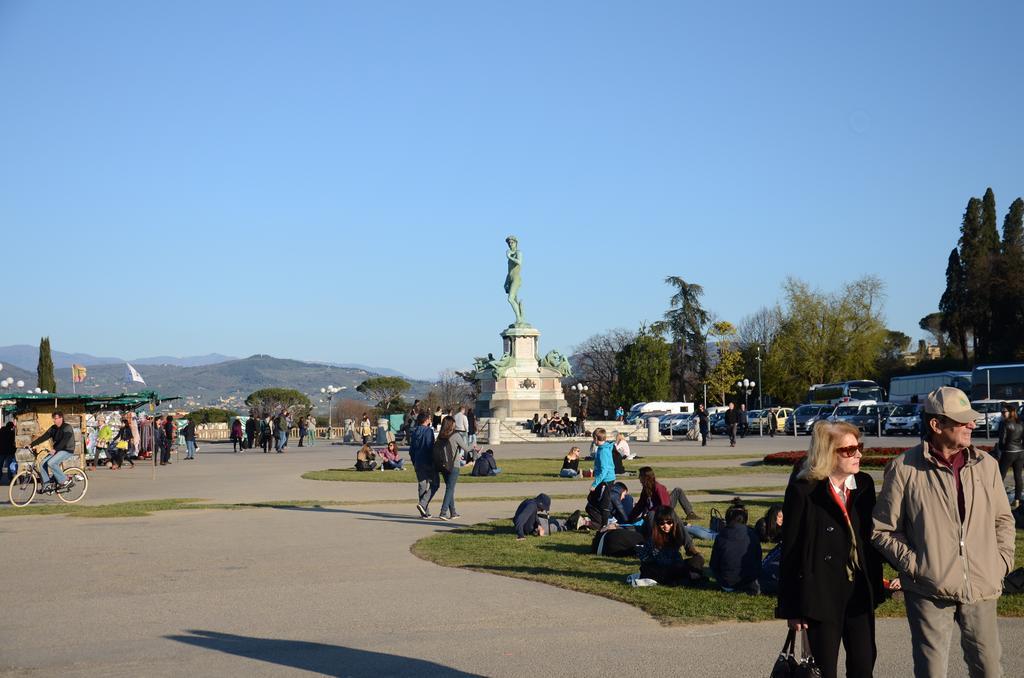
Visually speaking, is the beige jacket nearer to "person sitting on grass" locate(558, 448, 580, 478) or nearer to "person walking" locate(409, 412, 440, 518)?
"person walking" locate(409, 412, 440, 518)

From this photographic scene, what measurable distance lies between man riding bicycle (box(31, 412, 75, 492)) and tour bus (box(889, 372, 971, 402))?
51.7m

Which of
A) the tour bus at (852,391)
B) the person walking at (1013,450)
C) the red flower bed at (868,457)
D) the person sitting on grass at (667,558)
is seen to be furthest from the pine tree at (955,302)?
the person sitting on grass at (667,558)

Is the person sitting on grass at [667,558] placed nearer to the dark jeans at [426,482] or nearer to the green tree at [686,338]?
the dark jeans at [426,482]

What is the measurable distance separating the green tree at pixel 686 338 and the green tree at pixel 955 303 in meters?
22.7

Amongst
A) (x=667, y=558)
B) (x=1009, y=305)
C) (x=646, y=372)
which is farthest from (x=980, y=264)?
(x=667, y=558)

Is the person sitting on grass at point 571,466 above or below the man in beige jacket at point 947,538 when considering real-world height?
below

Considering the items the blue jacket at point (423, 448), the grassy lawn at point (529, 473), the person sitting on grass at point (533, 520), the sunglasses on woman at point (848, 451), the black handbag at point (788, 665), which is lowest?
the grassy lawn at point (529, 473)

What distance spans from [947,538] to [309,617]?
20.2ft

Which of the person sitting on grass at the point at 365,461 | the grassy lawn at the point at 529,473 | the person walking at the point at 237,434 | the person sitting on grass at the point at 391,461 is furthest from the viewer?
the person walking at the point at 237,434

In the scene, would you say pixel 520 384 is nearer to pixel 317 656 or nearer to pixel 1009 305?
pixel 1009 305

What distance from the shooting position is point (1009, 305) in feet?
250

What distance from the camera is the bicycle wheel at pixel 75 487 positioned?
2269 cm

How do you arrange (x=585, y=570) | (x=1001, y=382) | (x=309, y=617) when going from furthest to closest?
(x=1001, y=382) < (x=585, y=570) < (x=309, y=617)

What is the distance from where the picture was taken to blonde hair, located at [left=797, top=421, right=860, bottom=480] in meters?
5.84
